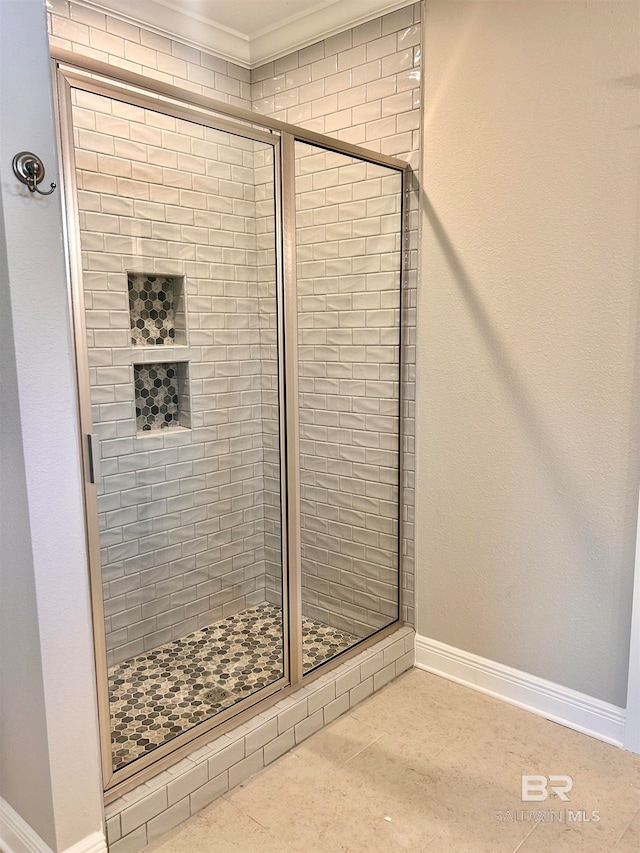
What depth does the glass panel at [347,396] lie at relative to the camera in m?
2.19

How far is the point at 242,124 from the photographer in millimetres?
1829

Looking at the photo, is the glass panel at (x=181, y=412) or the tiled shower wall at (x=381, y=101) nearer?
the glass panel at (x=181, y=412)

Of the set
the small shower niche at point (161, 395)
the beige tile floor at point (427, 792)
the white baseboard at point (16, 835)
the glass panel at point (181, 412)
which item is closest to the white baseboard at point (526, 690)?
the beige tile floor at point (427, 792)

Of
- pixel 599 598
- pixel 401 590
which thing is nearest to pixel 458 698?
pixel 401 590

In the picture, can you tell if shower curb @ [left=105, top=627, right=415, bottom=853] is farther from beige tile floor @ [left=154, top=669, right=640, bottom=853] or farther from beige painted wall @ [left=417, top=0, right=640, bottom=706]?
beige painted wall @ [left=417, top=0, right=640, bottom=706]

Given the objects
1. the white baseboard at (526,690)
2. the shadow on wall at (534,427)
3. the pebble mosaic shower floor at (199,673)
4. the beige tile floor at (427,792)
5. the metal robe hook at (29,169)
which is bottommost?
the beige tile floor at (427,792)

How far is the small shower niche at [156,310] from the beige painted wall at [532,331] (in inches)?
36.0

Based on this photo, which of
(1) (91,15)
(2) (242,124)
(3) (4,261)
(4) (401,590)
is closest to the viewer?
(3) (4,261)

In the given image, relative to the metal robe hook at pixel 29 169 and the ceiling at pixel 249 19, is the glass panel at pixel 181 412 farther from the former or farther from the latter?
the ceiling at pixel 249 19

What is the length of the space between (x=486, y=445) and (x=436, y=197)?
3.07 ft

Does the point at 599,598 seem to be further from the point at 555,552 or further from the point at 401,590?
the point at 401,590

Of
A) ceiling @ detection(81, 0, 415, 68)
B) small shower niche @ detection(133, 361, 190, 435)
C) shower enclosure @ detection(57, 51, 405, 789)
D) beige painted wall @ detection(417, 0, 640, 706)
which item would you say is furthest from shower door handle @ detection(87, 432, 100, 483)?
ceiling @ detection(81, 0, 415, 68)

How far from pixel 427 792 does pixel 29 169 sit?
193cm

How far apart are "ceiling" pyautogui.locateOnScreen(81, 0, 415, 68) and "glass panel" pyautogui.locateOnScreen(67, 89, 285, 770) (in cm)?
81
